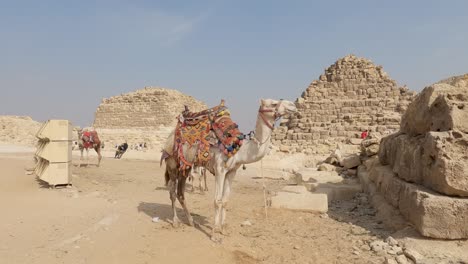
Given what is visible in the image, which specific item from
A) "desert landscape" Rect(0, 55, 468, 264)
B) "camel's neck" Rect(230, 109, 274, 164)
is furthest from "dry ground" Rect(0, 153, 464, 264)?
"camel's neck" Rect(230, 109, 274, 164)

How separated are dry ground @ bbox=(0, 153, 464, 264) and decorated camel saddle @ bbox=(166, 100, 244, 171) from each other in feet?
3.65

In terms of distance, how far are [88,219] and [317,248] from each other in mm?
3667

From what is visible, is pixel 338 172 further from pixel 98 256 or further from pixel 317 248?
pixel 98 256

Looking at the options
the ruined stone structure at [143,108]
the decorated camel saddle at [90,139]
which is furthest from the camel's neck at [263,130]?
the ruined stone structure at [143,108]

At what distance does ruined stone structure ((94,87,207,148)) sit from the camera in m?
67.1

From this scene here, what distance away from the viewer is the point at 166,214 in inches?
248

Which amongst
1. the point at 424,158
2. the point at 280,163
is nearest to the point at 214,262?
the point at 424,158

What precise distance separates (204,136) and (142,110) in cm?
6755

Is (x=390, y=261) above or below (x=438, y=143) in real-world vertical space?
below

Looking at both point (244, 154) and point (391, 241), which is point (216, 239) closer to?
point (244, 154)

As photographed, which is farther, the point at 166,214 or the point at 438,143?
the point at 166,214

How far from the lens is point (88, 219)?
A: 18.6ft

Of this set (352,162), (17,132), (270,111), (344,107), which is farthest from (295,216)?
(17,132)

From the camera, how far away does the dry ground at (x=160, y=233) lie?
411 cm
